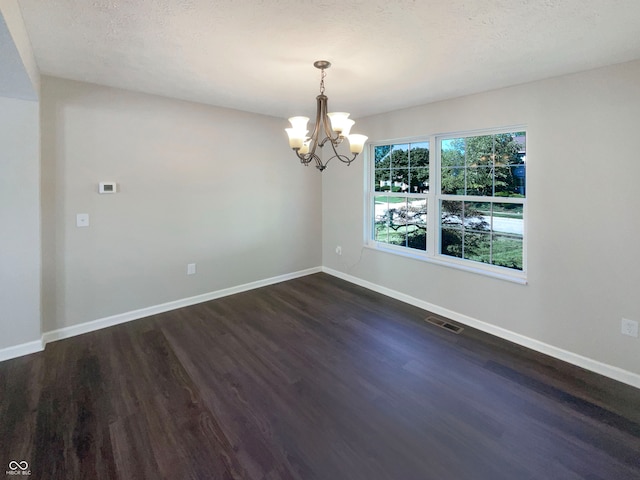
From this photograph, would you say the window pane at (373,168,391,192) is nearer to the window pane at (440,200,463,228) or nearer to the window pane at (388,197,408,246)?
the window pane at (388,197,408,246)

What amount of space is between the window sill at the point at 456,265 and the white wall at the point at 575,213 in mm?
54

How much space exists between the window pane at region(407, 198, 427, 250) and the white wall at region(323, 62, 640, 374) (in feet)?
2.27

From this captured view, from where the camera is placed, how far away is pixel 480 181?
10.6 ft

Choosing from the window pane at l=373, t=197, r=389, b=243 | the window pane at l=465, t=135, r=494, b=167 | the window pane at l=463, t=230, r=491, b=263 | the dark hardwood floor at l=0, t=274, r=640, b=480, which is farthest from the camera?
the window pane at l=373, t=197, r=389, b=243

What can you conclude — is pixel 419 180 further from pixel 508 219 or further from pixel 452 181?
pixel 508 219

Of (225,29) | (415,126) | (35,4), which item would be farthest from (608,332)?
(35,4)

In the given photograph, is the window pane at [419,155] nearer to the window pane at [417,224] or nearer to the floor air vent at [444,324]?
the window pane at [417,224]

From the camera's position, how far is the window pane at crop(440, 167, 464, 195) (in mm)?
3387

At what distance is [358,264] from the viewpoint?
452 cm

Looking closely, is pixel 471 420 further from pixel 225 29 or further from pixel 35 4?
pixel 35 4

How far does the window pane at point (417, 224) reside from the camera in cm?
379

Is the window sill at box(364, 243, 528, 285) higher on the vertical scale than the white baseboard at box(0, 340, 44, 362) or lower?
higher

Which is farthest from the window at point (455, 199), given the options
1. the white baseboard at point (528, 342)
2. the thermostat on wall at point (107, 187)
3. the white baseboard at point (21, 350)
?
the white baseboard at point (21, 350)

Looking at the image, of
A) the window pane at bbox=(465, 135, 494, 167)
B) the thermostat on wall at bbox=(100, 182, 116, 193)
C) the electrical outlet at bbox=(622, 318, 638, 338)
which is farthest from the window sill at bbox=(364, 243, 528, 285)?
the thermostat on wall at bbox=(100, 182, 116, 193)
